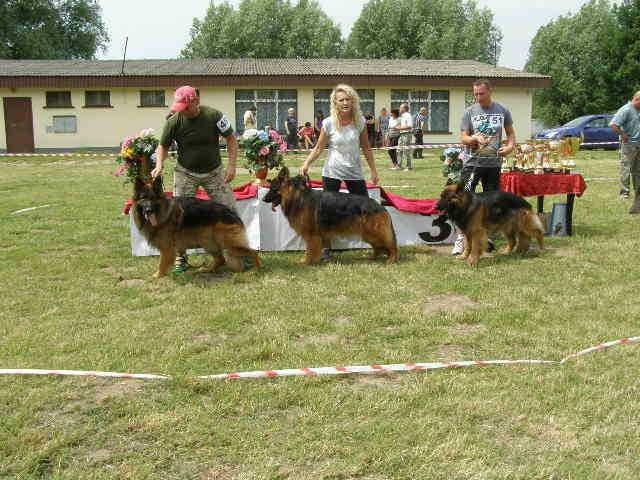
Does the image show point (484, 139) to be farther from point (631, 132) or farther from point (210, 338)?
point (631, 132)

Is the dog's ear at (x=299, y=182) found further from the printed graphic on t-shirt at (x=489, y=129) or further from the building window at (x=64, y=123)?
the building window at (x=64, y=123)

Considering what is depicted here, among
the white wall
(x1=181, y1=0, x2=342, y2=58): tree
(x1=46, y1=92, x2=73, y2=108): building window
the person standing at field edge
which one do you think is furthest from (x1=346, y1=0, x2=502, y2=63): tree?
the person standing at field edge

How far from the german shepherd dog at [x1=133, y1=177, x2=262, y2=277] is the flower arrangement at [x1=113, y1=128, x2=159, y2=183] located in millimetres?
1045

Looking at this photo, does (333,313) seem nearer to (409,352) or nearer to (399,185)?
(409,352)

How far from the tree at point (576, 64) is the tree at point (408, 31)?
7.09 meters

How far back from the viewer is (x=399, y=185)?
14.8 m

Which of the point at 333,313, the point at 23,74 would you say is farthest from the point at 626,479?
the point at 23,74

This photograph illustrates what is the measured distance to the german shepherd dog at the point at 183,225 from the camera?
632cm

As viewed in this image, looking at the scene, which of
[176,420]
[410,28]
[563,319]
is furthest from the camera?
[410,28]

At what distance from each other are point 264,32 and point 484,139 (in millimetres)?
56570

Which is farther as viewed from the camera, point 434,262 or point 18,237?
point 18,237

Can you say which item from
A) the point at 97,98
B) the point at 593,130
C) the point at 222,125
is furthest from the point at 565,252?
the point at 97,98

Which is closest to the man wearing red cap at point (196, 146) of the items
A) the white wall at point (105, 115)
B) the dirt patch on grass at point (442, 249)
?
the dirt patch on grass at point (442, 249)

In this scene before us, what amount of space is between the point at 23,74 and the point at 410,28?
132ft
